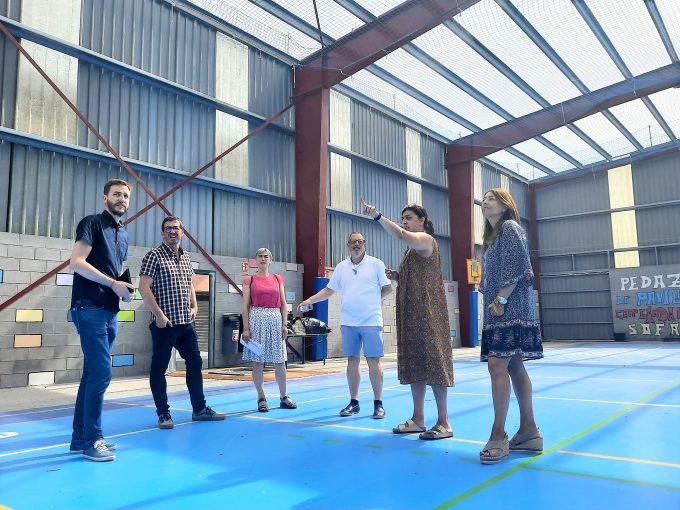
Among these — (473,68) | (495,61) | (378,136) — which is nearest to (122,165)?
(378,136)

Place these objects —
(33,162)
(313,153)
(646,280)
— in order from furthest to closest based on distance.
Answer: (646,280)
(313,153)
(33,162)

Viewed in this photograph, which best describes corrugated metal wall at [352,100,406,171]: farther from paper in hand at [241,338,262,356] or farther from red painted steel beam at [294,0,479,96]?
paper in hand at [241,338,262,356]

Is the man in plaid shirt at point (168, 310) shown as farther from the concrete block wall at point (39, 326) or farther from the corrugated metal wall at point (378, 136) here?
the corrugated metal wall at point (378, 136)

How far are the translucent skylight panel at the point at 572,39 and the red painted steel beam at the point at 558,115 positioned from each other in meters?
0.42

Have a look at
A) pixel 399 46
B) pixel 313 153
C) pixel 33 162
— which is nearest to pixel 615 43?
pixel 399 46

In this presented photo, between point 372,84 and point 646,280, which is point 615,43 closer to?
point 372,84

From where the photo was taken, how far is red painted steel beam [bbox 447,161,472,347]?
57.1ft

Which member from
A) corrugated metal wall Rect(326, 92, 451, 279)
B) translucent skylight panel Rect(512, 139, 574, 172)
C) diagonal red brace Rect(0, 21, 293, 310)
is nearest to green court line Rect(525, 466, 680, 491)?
diagonal red brace Rect(0, 21, 293, 310)

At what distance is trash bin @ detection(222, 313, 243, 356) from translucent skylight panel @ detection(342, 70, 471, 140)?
6.24 meters

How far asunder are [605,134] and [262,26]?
12.5 meters

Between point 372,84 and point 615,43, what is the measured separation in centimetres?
553

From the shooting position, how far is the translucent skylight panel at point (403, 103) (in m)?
13.1

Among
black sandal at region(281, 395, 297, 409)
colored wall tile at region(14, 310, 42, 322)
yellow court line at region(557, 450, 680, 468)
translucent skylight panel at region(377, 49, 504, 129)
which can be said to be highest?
translucent skylight panel at region(377, 49, 504, 129)

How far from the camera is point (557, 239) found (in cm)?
2209
